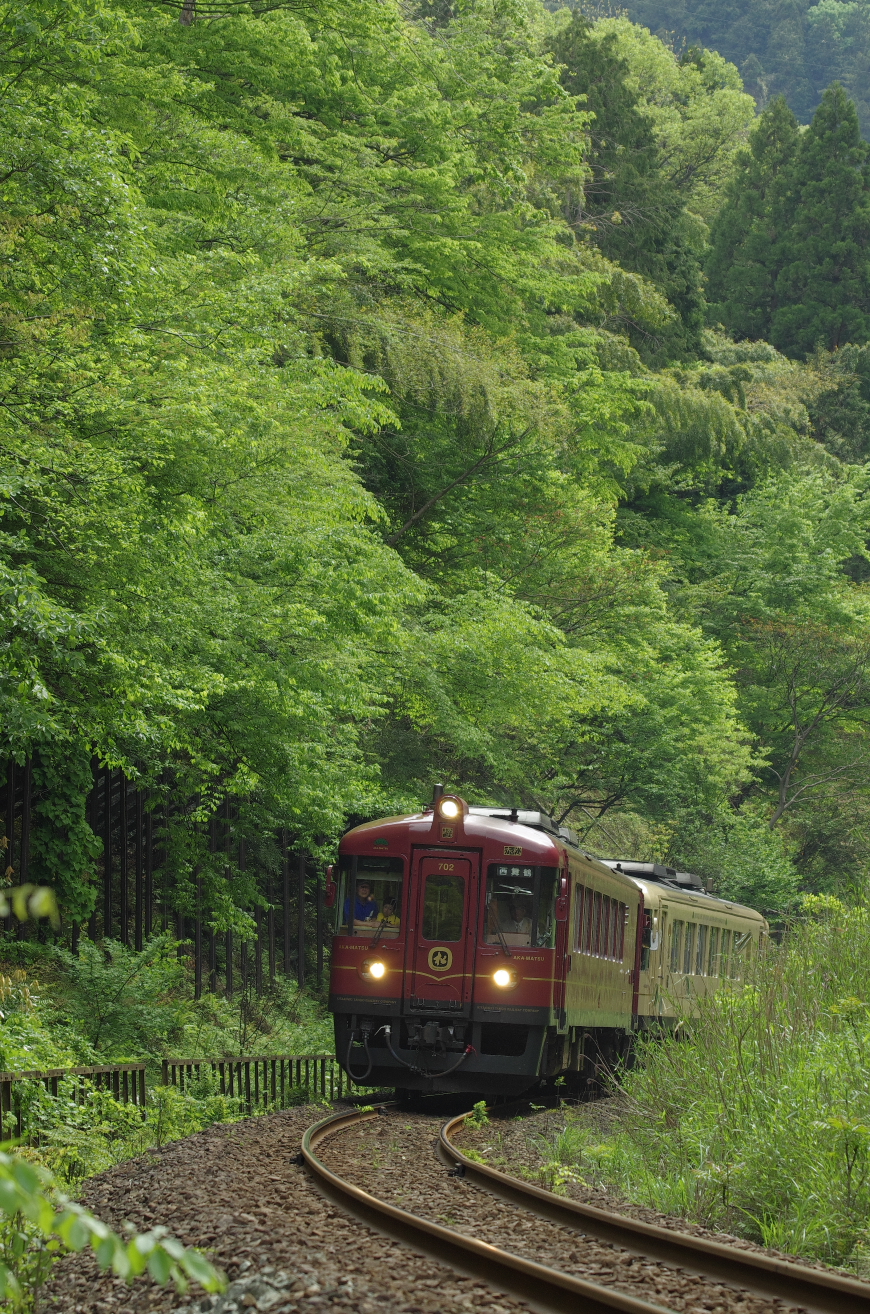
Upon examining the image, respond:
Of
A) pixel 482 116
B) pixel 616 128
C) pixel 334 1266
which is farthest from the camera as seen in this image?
pixel 616 128

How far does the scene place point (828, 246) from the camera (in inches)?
2237

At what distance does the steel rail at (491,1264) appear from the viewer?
5414 mm

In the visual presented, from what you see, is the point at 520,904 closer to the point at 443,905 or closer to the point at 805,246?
the point at 443,905

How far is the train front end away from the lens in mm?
13352

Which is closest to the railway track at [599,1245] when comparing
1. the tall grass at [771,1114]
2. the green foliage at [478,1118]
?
the tall grass at [771,1114]

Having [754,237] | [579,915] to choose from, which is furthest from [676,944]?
[754,237]

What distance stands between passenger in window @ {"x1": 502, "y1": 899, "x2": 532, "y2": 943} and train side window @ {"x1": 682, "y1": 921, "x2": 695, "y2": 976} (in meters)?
8.22

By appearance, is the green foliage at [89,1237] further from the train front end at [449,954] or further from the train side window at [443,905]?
the train side window at [443,905]

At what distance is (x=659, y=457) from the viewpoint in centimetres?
4016

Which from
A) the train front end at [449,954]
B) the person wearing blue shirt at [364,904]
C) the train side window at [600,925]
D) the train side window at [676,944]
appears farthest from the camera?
the train side window at [676,944]

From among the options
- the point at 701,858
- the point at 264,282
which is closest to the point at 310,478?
the point at 264,282

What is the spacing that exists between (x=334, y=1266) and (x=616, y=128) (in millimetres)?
43927

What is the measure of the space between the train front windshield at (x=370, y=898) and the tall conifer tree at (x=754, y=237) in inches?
1868

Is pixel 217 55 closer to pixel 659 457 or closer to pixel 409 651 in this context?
pixel 409 651
